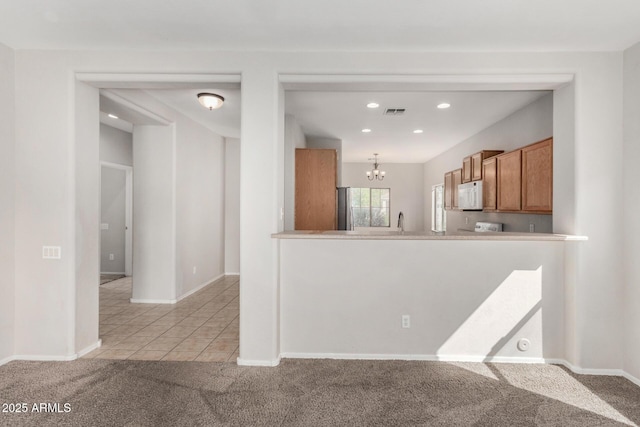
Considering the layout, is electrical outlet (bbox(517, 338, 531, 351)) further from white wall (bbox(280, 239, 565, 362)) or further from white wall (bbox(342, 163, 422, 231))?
white wall (bbox(342, 163, 422, 231))

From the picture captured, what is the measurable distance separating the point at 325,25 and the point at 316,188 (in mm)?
2958

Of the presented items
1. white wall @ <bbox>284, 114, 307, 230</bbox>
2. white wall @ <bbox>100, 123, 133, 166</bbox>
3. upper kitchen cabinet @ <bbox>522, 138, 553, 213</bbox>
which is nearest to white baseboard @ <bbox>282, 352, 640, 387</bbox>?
upper kitchen cabinet @ <bbox>522, 138, 553, 213</bbox>

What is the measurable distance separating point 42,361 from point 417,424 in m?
3.00

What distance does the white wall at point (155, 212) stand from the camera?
5.14m

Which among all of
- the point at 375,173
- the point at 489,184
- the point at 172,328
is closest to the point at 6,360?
the point at 172,328

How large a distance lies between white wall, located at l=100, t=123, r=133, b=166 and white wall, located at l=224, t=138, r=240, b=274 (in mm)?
1803

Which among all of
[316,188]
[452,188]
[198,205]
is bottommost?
[198,205]

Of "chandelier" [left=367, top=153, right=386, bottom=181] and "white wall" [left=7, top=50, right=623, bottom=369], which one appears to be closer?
"white wall" [left=7, top=50, right=623, bottom=369]

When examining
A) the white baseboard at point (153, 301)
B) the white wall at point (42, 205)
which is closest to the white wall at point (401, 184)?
the white baseboard at point (153, 301)

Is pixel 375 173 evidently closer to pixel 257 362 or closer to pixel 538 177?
pixel 538 177

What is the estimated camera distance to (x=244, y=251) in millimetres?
3152

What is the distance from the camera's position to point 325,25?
2.71m

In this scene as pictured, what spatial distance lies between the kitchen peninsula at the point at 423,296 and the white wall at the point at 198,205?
2.75m

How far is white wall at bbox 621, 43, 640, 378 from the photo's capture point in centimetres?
288
